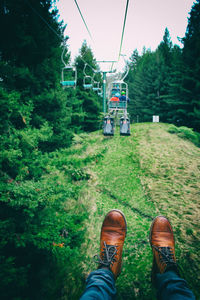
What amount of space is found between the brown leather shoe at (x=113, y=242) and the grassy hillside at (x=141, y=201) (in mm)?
360

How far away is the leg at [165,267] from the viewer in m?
1.25

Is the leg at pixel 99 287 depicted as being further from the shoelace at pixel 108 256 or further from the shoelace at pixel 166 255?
the shoelace at pixel 166 255

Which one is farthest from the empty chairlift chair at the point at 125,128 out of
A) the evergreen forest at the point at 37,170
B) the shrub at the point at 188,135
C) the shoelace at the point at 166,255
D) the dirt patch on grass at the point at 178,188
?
the shoelace at the point at 166,255

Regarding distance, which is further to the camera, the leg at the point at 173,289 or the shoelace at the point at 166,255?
the shoelace at the point at 166,255

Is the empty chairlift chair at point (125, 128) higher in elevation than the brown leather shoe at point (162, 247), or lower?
higher

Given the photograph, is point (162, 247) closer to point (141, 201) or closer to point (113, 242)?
point (113, 242)

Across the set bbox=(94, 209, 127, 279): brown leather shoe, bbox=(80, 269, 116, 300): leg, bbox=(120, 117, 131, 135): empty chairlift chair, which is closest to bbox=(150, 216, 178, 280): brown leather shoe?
bbox=(94, 209, 127, 279): brown leather shoe

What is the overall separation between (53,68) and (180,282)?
676cm

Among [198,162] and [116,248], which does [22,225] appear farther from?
[198,162]

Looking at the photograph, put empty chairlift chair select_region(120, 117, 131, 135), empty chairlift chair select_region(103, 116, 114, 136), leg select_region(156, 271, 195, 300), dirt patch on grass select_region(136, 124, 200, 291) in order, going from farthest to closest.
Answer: empty chairlift chair select_region(103, 116, 114, 136) < empty chairlift chair select_region(120, 117, 131, 135) < dirt patch on grass select_region(136, 124, 200, 291) < leg select_region(156, 271, 195, 300)

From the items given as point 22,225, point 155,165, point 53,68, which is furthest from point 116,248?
point 53,68

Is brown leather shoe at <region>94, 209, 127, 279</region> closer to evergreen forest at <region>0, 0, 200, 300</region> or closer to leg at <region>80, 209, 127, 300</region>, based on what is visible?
leg at <region>80, 209, 127, 300</region>

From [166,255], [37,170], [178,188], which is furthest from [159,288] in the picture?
[178,188]

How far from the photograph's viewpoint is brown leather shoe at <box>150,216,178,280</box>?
169 centimetres
